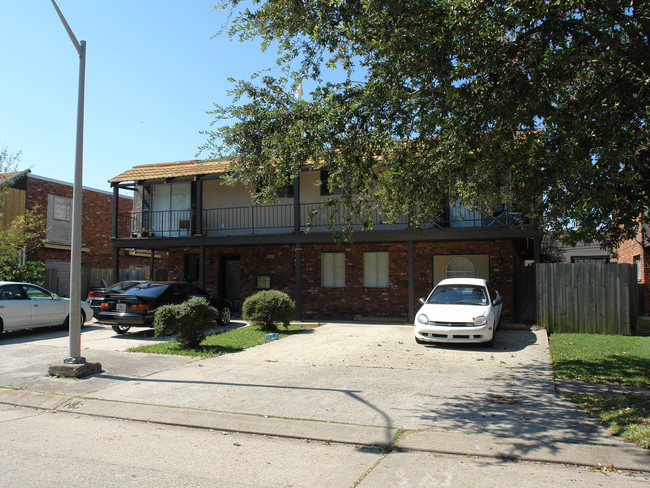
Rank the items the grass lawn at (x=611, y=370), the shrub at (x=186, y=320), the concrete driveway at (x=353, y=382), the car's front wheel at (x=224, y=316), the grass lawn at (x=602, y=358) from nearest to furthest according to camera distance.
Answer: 1. the grass lawn at (x=611, y=370)
2. the concrete driveway at (x=353, y=382)
3. the grass lawn at (x=602, y=358)
4. the shrub at (x=186, y=320)
5. the car's front wheel at (x=224, y=316)

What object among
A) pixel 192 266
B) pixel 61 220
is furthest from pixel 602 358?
pixel 61 220

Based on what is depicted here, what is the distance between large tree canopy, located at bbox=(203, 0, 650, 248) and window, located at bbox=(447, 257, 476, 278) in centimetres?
730

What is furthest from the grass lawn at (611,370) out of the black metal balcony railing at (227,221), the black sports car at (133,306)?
the black sports car at (133,306)

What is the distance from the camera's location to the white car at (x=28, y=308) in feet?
40.6

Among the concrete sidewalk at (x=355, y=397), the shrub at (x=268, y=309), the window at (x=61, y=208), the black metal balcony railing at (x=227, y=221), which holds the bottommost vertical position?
the concrete sidewalk at (x=355, y=397)

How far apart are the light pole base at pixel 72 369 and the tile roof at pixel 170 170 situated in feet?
32.1

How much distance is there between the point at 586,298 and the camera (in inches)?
532

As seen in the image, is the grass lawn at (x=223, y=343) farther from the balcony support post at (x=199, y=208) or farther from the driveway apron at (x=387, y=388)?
the balcony support post at (x=199, y=208)

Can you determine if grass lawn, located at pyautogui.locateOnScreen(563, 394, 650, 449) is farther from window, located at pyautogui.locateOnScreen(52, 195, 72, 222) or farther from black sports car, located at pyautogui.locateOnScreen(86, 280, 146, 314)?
window, located at pyautogui.locateOnScreen(52, 195, 72, 222)

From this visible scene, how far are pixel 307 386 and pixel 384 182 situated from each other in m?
4.03

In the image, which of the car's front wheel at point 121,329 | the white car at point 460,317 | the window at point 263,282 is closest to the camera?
the white car at point 460,317

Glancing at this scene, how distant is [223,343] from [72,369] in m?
3.91

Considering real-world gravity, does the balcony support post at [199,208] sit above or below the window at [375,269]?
above

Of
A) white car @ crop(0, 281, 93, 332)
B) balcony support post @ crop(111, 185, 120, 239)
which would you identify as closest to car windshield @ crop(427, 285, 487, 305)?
white car @ crop(0, 281, 93, 332)
